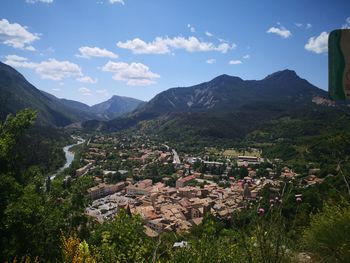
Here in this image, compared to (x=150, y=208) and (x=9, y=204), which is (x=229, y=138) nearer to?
(x=150, y=208)

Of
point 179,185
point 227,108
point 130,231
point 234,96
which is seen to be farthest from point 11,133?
point 234,96

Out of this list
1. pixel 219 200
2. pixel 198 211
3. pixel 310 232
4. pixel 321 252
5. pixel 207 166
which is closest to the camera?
pixel 321 252

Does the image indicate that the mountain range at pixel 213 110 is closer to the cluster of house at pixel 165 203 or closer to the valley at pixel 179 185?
the valley at pixel 179 185

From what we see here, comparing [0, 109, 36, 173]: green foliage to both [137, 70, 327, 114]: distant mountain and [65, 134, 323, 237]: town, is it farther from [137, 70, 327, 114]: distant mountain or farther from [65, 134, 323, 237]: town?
[137, 70, 327, 114]: distant mountain

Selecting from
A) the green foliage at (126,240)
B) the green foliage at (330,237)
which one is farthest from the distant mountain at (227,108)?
the green foliage at (330,237)

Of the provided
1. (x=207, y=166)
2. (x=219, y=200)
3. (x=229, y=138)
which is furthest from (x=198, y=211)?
(x=229, y=138)

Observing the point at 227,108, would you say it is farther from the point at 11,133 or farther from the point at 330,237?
the point at 330,237
